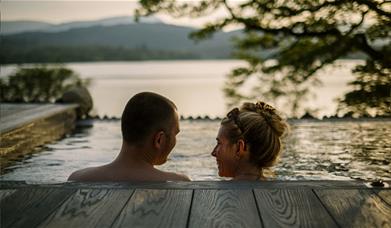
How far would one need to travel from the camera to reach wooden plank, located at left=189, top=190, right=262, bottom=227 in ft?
7.53

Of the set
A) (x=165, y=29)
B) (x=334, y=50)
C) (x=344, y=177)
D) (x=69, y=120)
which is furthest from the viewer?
(x=165, y=29)

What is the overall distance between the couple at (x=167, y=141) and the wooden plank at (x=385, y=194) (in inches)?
32.7

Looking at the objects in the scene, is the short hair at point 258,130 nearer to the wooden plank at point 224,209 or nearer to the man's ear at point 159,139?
the man's ear at point 159,139

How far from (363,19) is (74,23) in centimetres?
9583

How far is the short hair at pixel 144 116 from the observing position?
3.20m

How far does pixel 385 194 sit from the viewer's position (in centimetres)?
271

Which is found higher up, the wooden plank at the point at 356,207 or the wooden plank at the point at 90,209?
the wooden plank at the point at 356,207

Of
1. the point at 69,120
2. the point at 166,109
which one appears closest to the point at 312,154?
the point at 166,109

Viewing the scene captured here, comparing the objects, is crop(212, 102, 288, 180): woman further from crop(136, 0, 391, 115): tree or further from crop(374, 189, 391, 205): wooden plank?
crop(136, 0, 391, 115): tree

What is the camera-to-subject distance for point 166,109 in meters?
3.27

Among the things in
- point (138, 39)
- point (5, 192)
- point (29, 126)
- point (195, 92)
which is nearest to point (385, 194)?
point (5, 192)

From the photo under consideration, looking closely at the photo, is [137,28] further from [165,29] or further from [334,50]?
[334,50]

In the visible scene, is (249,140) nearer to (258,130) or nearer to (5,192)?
(258,130)

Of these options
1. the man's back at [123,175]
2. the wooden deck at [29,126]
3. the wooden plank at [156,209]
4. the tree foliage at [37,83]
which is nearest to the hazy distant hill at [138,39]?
the tree foliage at [37,83]
